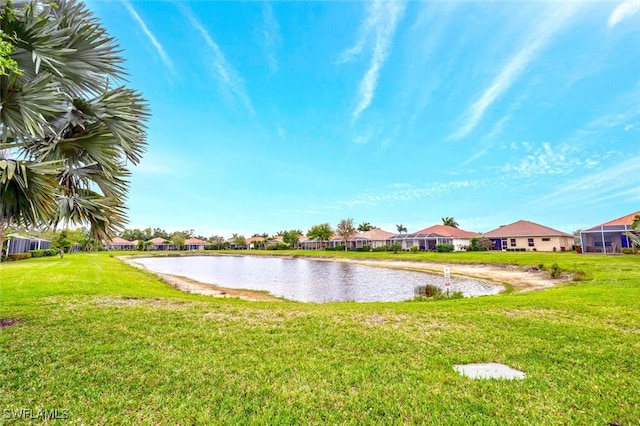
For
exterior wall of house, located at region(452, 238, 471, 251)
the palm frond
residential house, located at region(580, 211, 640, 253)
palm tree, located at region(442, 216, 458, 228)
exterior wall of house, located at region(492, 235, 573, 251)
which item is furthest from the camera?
palm tree, located at region(442, 216, 458, 228)

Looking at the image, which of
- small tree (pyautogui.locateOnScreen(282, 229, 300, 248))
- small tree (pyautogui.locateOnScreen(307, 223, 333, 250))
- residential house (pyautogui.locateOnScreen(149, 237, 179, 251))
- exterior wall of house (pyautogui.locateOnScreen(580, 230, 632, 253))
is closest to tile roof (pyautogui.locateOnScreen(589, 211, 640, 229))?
exterior wall of house (pyautogui.locateOnScreen(580, 230, 632, 253))

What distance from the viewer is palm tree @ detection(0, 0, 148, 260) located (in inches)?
178

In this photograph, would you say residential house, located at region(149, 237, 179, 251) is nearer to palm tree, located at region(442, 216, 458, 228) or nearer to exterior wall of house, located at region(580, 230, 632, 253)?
palm tree, located at region(442, 216, 458, 228)

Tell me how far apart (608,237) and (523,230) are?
37.2 feet

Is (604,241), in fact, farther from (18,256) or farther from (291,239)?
(18,256)

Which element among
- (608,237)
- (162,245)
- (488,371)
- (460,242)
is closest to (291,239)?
(162,245)

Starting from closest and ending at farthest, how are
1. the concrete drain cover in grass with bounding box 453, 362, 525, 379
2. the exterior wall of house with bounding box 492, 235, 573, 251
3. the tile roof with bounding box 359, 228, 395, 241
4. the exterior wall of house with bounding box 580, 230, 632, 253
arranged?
the concrete drain cover in grass with bounding box 453, 362, 525, 379 → the exterior wall of house with bounding box 580, 230, 632, 253 → the exterior wall of house with bounding box 492, 235, 573, 251 → the tile roof with bounding box 359, 228, 395, 241

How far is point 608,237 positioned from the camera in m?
31.5

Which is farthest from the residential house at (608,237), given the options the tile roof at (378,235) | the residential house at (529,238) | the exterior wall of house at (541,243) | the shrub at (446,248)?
the tile roof at (378,235)

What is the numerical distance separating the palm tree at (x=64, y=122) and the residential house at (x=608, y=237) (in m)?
40.5

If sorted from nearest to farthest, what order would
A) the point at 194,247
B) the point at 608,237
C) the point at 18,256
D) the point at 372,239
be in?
the point at 18,256 → the point at 608,237 → the point at 372,239 → the point at 194,247

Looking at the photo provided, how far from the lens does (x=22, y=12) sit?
498cm

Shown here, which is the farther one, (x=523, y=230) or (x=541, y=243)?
(x=523, y=230)

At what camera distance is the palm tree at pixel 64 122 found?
4.53 meters
